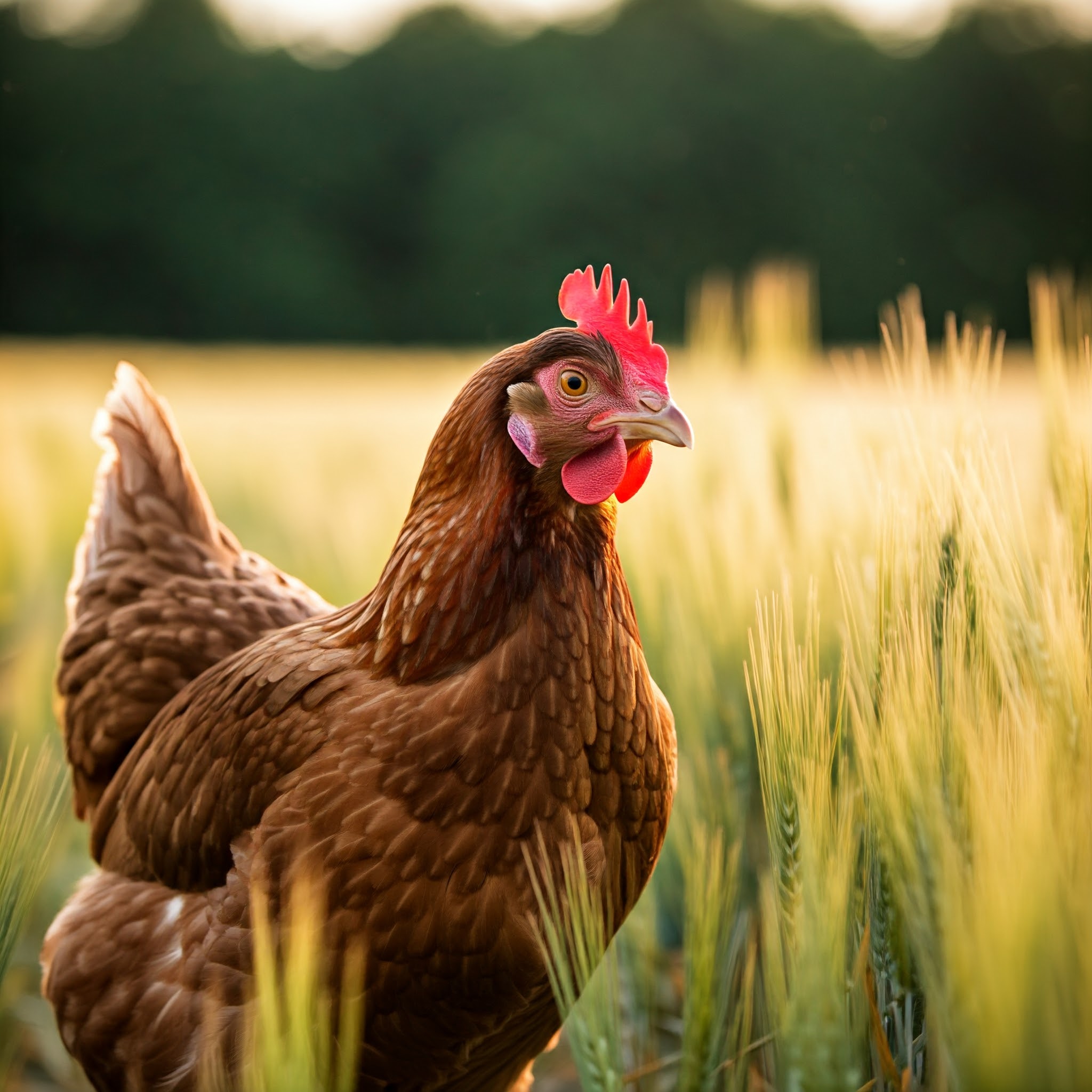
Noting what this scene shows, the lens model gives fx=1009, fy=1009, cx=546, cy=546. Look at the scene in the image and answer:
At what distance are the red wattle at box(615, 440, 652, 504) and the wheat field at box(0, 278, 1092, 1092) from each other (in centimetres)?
27

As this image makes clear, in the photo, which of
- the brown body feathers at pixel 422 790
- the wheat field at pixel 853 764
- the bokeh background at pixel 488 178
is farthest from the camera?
the bokeh background at pixel 488 178

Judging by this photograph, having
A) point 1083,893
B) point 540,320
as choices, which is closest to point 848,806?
point 1083,893

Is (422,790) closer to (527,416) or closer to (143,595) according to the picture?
(527,416)

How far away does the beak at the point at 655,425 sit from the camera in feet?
4.61

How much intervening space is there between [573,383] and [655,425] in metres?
0.13

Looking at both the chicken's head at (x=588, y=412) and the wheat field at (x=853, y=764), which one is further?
the chicken's head at (x=588, y=412)

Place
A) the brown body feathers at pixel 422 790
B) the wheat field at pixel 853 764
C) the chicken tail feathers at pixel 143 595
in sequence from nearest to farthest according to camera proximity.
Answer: the wheat field at pixel 853 764 → the brown body feathers at pixel 422 790 → the chicken tail feathers at pixel 143 595

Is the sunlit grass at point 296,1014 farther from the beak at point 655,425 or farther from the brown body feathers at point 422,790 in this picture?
the beak at point 655,425

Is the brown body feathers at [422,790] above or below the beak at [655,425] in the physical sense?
below

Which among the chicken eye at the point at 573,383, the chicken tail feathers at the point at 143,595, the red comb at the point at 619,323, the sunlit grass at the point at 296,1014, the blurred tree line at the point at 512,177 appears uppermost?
the blurred tree line at the point at 512,177

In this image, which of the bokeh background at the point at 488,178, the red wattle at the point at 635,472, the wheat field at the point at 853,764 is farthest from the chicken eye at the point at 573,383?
the bokeh background at the point at 488,178

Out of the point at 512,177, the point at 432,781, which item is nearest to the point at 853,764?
the point at 432,781

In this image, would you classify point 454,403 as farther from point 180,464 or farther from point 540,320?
point 540,320

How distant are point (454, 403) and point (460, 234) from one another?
66.9ft
